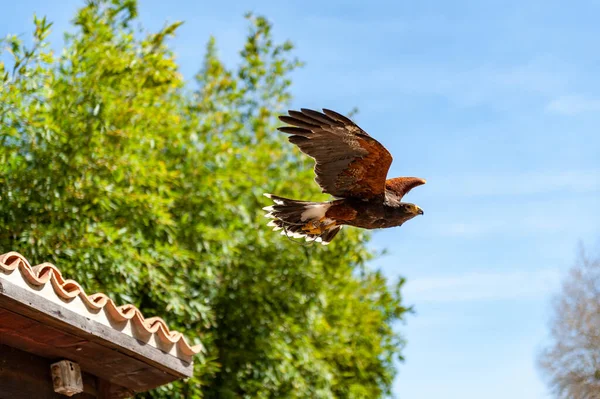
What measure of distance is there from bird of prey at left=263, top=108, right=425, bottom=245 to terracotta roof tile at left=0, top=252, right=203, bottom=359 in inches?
38.3

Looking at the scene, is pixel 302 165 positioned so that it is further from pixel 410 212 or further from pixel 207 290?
pixel 410 212

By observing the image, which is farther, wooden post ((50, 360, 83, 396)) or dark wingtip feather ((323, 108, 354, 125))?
wooden post ((50, 360, 83, 396))

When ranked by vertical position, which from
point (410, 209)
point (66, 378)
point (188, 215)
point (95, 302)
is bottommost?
point (66, 378)

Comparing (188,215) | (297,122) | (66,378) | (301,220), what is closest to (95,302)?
(66,378)

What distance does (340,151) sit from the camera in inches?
160

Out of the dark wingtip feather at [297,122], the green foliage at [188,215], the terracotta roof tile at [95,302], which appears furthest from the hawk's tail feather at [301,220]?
the green foliage at [188,215]

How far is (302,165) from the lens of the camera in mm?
10477

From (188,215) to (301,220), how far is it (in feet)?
13.3

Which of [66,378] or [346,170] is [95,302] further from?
[346,170]

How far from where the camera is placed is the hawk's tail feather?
441 centimetres

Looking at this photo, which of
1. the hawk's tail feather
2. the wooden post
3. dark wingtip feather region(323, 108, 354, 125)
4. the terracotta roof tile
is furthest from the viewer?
the hawk's tail feather

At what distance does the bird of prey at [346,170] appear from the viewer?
4.00 metres

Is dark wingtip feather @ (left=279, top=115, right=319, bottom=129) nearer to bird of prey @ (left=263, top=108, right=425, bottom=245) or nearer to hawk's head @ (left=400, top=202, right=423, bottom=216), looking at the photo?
bird of prey @ (left=263, top=108, right=425, bottom=245)

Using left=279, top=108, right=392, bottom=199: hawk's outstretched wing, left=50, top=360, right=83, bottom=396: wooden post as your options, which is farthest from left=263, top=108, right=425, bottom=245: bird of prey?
left=50, top=360, right=83, bottom=396: wooden post
